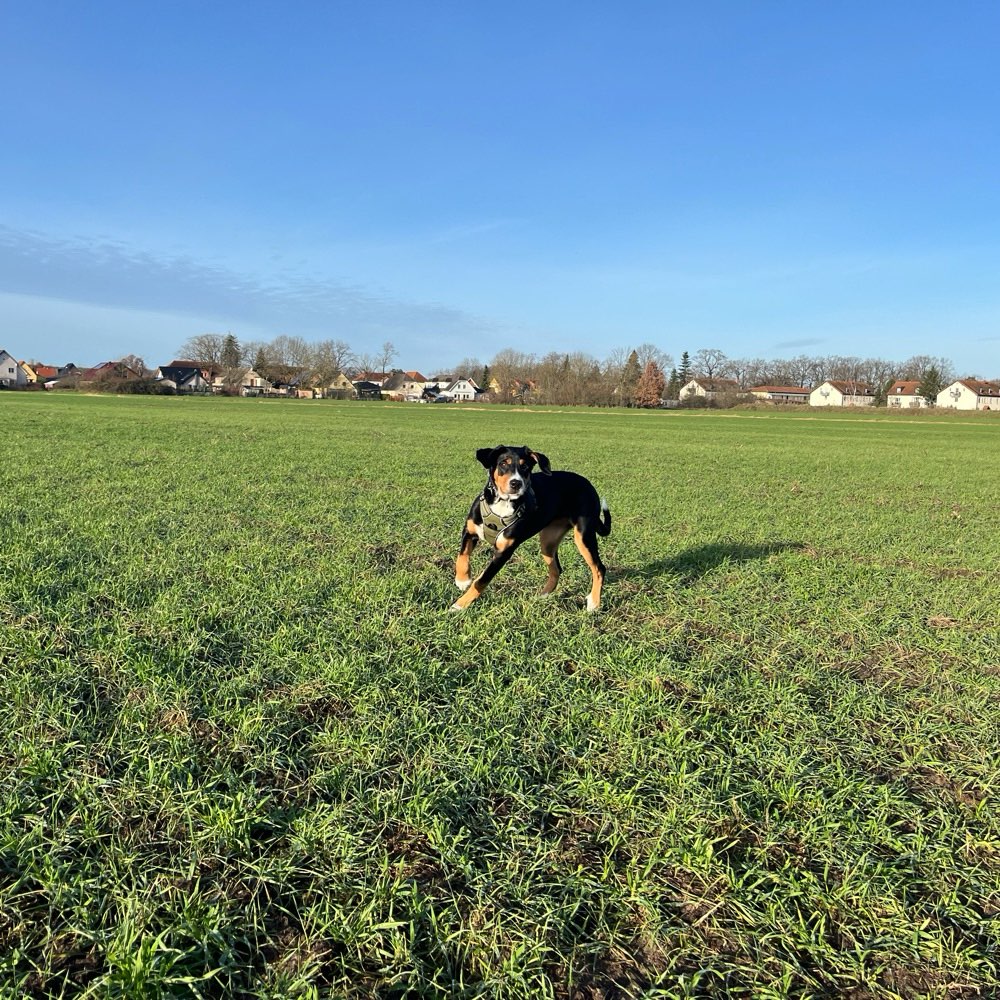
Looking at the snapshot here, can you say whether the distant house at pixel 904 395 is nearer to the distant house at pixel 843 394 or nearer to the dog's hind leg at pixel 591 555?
the distant house at pixel 843 394

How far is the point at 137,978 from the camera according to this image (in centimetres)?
197

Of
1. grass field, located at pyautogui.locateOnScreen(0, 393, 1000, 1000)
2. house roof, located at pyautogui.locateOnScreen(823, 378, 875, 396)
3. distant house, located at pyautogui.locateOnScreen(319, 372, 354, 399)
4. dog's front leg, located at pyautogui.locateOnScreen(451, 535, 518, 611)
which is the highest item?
house roof, located at pyautogui.locateOnScreen(823, 378, 875, 396)

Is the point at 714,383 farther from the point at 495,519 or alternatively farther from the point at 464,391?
the point at 495,519

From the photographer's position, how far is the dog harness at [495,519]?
534 cm

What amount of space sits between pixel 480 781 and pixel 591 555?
304 centimetres

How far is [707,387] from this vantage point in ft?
437

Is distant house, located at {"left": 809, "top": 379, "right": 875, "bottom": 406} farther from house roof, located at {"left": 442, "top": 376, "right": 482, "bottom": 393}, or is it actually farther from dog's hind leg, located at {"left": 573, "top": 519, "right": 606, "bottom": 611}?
dog's hind leg, located at {"left": 573, "top": 519, "right": 606, "bottom": 611}

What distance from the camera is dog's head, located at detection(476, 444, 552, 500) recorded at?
17.3 ft

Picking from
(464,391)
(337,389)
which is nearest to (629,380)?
(464,391)

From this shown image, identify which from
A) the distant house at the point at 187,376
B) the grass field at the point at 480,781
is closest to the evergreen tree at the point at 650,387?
the distant house at the point at 187,376

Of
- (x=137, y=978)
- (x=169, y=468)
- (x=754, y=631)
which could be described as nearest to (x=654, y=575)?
(x=754, y=631)

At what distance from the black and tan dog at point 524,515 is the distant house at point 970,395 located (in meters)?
153

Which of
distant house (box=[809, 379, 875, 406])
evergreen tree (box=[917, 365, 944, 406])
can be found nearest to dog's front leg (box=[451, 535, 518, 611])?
evergreen tree (box=[917, 365, 944, 406])

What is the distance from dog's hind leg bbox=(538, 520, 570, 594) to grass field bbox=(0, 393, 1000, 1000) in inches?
8.1
